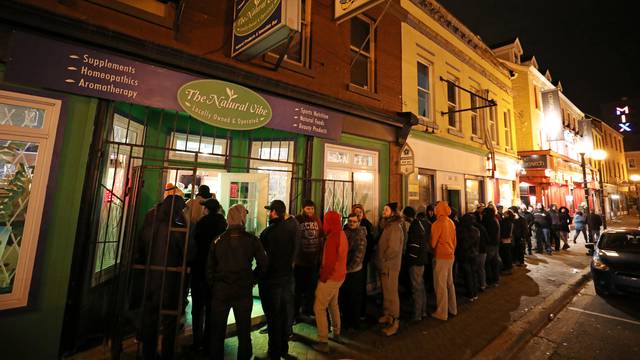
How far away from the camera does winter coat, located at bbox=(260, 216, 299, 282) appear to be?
3771 millimetres

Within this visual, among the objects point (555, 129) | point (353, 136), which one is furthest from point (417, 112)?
point (555, 129)

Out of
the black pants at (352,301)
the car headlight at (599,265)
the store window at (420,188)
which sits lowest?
the black pants at (352,301)

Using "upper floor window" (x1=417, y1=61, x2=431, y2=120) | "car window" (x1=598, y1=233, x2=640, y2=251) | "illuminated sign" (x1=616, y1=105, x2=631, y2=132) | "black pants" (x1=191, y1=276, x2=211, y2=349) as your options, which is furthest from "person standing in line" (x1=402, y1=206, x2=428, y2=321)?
"illuminated sign" (x1=616, y1=105, x2=631, y2=132)

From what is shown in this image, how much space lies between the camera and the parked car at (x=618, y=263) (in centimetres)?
592

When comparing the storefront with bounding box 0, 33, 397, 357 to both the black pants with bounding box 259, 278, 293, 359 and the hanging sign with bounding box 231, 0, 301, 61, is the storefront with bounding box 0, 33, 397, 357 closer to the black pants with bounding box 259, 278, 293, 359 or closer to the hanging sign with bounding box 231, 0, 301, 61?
the hanging sign with bounding box 231, 0, 301, 61

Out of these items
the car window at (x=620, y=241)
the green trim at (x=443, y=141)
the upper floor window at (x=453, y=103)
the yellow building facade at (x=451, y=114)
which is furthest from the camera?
the upper floor window at (x=453, y=103)

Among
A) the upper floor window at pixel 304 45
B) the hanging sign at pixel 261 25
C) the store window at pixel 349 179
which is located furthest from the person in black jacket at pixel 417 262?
the upper floor window at pixel 304 45

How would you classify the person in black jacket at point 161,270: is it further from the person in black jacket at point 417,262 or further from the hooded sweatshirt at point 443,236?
the hooded sweatshirt at point 443,236

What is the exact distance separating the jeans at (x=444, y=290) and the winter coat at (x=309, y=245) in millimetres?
2471

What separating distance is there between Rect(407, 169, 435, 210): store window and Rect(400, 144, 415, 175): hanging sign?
4.18ft

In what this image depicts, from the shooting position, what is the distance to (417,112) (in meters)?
9.20

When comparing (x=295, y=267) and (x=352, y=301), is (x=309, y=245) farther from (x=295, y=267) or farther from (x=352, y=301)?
(x=352, y=301)

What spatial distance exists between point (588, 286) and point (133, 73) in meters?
11.4

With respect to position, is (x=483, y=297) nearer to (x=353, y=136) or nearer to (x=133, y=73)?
(x=353, y=136)
